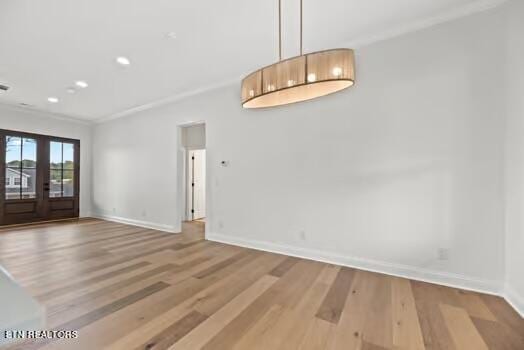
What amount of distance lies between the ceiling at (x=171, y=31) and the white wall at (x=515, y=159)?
0.51m

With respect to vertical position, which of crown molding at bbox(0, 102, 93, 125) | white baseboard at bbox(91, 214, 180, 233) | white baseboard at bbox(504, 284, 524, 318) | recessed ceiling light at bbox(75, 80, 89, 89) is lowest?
white baseboard at bbox(91, 214, 180, 233)

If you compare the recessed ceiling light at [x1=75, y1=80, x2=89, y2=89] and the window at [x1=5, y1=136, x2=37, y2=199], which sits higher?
the recessed ceiling light at [x1=75, y1=80, x2=89, y2=89]

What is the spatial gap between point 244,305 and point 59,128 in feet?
25.4

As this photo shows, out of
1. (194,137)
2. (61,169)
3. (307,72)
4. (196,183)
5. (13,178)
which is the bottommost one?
(196,183)

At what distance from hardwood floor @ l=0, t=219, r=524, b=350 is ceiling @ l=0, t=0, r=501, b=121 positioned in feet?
9.88

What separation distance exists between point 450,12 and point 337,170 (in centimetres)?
218

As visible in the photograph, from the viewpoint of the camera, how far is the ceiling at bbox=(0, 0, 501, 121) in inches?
98.0

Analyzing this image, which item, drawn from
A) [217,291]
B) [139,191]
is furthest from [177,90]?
[217,291]

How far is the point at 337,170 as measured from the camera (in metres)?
3.31

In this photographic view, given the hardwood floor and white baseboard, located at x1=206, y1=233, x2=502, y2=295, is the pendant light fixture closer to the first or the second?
the hardwood floor

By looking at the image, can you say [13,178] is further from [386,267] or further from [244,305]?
[386,267]

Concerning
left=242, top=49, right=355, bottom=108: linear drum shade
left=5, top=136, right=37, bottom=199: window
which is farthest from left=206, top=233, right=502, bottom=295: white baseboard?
left=5, top=136, right=37, bottom=199: window

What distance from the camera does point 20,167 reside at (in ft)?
19.6

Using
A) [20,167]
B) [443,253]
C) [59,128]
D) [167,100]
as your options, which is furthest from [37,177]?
[443,253]
